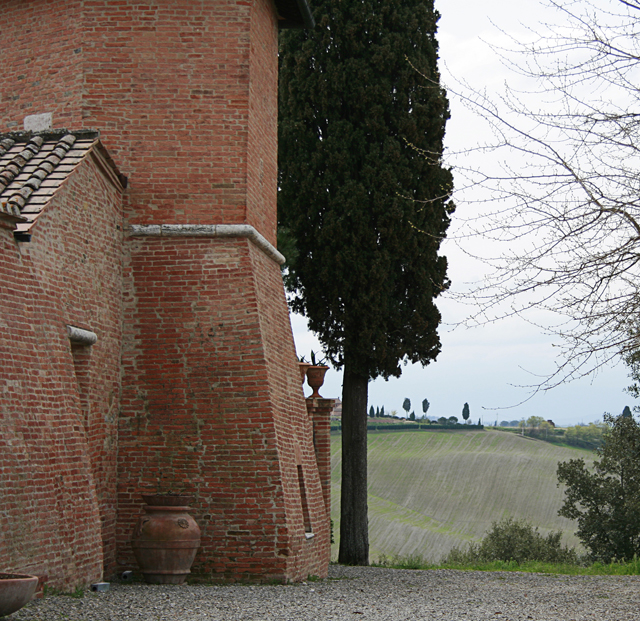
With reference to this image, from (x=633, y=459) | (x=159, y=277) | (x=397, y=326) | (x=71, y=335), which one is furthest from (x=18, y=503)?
(x=633, y=459)

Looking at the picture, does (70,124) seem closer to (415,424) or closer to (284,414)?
(284,414)

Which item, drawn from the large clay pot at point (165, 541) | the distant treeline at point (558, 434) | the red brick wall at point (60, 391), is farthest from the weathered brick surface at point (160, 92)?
the distant treeline at point (558, 434)

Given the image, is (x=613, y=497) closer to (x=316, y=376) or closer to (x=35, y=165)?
(x=316, y=376)

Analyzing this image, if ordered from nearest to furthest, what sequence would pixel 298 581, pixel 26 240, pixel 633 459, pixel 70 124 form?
pixel 26 240 < pixel 298 581 < pixel 70 124 < pixel 633 459

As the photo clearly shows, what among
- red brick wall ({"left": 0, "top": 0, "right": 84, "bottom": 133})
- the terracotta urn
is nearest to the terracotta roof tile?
red brick wall ({"left": 0, "top": 0, "right": 84, "bottom": 133})

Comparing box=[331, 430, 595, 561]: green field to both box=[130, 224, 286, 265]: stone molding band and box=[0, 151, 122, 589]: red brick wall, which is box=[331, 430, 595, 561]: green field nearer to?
box=[130, 224, 286, 265]: stone molding band

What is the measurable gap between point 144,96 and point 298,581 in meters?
6.85

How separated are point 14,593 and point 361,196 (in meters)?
10.7

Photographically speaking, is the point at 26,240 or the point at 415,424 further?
the point at 415,424

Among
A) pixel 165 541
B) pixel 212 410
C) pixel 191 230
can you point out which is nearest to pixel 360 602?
pixel 165 541

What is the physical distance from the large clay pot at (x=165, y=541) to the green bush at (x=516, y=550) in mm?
13227

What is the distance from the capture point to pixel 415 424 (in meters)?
66.2

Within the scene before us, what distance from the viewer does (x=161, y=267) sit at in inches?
394

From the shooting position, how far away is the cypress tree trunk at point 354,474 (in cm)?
1515
